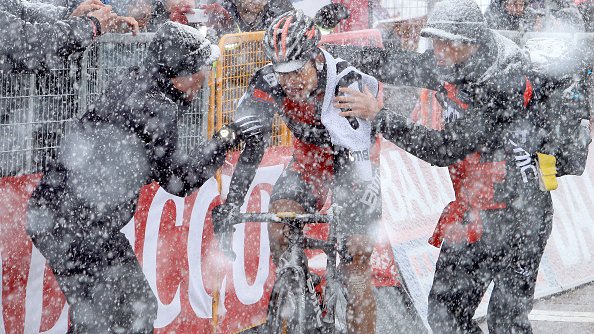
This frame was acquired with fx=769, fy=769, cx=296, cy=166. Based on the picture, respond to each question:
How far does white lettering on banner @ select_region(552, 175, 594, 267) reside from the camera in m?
8.02

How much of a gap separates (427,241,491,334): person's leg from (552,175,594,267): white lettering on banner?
145 inches

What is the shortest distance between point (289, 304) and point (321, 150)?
1.16 meters

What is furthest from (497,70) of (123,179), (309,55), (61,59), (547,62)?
(61,59)

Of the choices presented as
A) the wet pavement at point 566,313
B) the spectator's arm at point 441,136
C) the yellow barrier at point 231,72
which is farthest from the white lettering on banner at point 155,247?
the wet pavement at point 566,313

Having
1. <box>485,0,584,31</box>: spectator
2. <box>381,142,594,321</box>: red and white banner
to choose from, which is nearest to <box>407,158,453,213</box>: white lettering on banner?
<box>381,142,594,321</box>: red and white banner

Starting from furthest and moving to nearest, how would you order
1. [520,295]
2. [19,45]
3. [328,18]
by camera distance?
→ 1. [328,18]
2. [520,295]
3. [19,45]

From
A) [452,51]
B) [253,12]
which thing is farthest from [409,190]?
[452,51]

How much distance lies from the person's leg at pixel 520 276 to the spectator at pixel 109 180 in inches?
67.8

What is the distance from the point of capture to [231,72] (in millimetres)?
6090

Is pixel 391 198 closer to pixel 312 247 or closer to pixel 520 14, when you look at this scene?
pixel 312 247

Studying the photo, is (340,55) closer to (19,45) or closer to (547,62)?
(547,62)

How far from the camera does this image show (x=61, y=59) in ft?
15.6

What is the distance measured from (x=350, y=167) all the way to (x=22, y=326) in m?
2.27

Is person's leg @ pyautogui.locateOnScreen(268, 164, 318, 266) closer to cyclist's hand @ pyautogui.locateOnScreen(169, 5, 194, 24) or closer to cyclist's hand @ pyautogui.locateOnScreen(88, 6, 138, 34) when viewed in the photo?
cyclist's hand @ pyautogui.locateOnScreen(88, 6, 138, 34)
